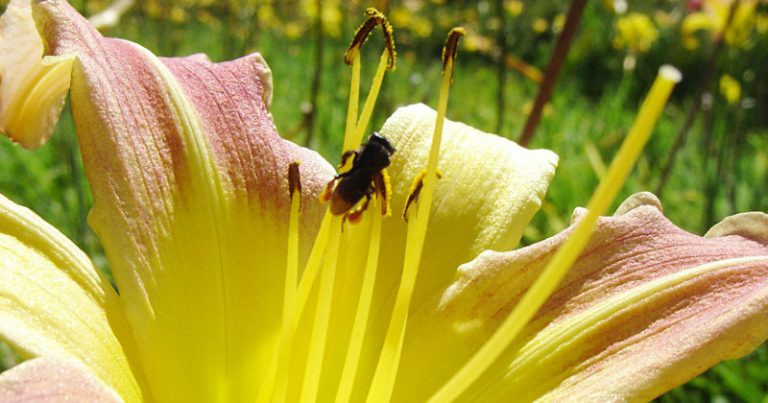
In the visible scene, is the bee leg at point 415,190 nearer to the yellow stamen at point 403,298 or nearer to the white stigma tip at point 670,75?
the yellow stamen at point 403,298

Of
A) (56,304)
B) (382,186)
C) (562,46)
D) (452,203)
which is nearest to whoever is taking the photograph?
(56,304)

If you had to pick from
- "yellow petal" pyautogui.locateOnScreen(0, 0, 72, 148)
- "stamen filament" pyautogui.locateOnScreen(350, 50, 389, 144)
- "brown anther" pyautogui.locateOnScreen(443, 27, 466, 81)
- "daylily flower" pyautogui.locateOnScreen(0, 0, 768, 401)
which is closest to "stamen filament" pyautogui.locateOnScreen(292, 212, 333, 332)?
"daylily flower" pyautogui.locateOnScreen(0, 0, 768, 401)

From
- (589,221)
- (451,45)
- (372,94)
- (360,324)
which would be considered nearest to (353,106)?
(372,94)

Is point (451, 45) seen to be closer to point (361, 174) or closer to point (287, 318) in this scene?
point (361, 174)

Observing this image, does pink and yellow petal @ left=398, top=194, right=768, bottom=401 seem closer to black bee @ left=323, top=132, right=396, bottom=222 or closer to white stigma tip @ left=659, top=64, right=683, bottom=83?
black bee @ left=323, top=132, right=396, bottom=222

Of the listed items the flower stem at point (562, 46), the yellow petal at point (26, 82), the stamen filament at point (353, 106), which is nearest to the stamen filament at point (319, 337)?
the stamen filament at point (353, 106)

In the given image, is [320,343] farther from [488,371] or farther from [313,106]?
[313,106]
